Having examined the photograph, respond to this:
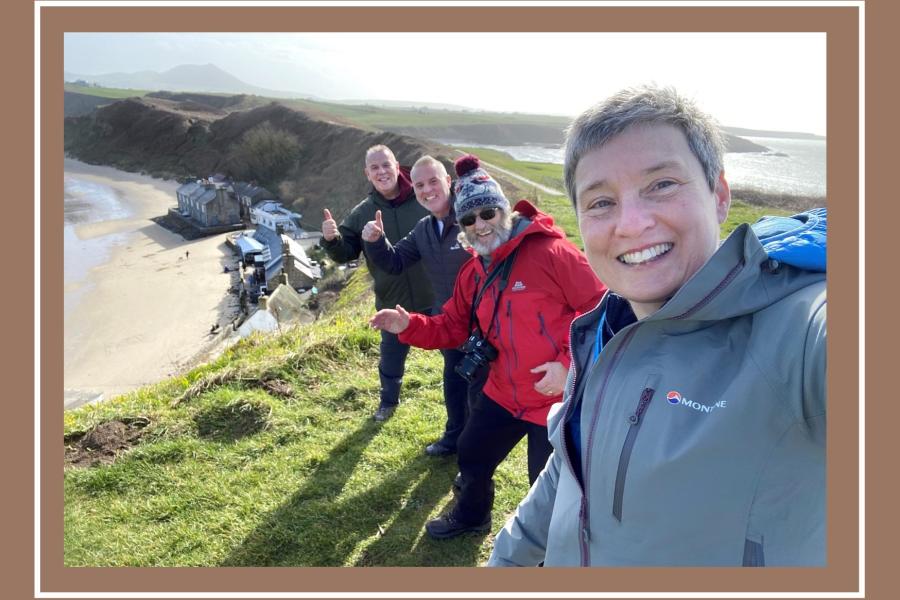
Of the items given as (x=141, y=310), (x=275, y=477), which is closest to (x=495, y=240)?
(x=275, y=477)

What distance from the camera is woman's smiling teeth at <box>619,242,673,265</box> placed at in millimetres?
1486

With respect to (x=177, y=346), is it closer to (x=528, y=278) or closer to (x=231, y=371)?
(x=231, y=371)

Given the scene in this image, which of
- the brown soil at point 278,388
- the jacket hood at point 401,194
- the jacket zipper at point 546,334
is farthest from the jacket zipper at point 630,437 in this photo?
the brown soil at point 278,388

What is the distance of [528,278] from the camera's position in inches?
120

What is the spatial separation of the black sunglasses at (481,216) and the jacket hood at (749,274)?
1.87m

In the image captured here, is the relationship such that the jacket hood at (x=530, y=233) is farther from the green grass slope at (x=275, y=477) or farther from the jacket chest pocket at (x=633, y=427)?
the green grass slope at (x=275, y=477)

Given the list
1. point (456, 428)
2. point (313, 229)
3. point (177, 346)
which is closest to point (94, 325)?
point (177, 346)

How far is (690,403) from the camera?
4.35 feet

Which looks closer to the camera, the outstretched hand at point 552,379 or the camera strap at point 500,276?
the outstretched hand at point 552,379

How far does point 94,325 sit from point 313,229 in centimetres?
2353

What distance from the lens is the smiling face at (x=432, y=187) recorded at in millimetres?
4238

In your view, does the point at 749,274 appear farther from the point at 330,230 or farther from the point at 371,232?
the point at 330,230

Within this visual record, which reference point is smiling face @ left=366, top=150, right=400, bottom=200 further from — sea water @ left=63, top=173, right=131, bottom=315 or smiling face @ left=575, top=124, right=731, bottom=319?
sea water @ left=63, top=173, right=131, bottom=315

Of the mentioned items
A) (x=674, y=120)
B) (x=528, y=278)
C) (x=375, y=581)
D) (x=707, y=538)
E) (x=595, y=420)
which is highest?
(x=674, y=120)
